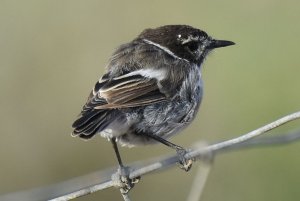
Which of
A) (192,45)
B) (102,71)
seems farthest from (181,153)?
(102,71)

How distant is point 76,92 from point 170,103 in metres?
3.53

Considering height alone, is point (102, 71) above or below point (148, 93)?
above

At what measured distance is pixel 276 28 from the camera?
31.6 feet

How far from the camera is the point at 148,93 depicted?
5352 mm

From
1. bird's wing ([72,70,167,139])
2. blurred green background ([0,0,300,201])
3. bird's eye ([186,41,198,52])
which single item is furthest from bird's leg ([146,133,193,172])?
blurred green background ([0,0,300,201])

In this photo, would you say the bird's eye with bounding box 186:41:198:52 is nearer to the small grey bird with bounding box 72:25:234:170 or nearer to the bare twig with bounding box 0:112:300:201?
the small grey bird with bounding box 72:25:234:170

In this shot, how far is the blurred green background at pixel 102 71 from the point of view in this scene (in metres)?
7.80

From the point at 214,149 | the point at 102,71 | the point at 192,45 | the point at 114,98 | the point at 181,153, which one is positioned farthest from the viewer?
the point at 102,71

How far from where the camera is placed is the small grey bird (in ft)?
16.8

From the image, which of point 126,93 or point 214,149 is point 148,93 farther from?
point 214,149

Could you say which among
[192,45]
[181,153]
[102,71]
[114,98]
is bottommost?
[181,153]

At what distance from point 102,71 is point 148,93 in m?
3.66

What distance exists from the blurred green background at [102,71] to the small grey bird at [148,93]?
6.22 feet

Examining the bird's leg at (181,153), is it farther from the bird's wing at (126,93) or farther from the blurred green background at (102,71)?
the blurred green background at (102,71)
